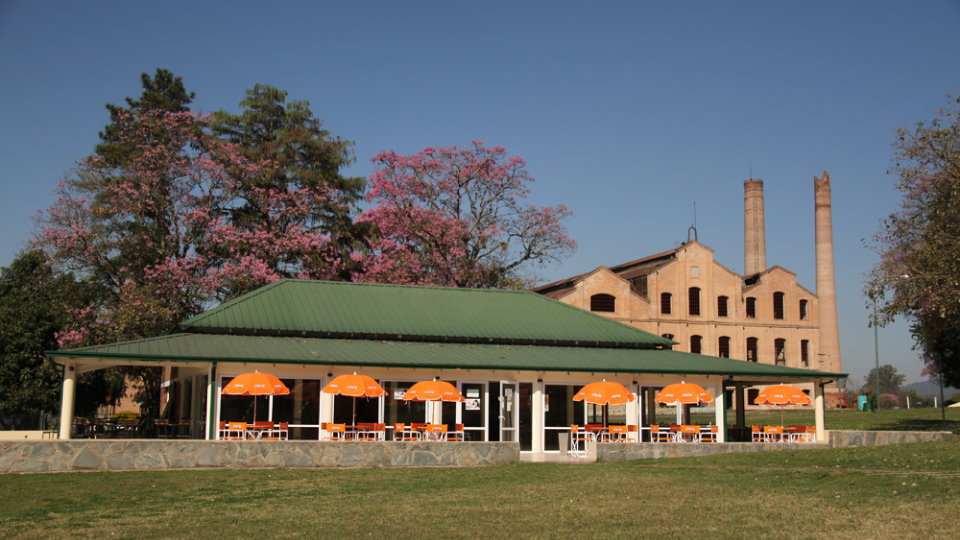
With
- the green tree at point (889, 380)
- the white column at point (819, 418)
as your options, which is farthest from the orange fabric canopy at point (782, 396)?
the green tree at point (889, 380)

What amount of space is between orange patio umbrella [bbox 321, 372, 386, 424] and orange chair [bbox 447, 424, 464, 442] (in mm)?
2683

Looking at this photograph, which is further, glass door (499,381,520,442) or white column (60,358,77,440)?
glass door (499,381,520,442)

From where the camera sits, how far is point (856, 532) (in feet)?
30.7

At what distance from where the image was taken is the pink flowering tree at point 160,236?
101ft

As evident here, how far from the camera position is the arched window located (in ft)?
165

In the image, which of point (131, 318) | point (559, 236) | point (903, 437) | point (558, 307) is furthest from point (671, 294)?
point (131, 318)

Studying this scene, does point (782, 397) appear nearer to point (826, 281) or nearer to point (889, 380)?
point (826, 281)

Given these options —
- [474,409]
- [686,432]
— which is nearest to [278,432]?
[474,409]

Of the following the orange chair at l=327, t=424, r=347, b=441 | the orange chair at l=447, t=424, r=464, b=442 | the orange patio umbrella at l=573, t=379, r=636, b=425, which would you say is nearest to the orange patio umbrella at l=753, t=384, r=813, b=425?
the orange patio umbrella at l=573, t=379, r=636, b=425

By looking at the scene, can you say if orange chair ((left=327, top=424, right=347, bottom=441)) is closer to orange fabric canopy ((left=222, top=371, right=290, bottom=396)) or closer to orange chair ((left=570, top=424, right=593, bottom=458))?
orange fabric canopy ((left=222, top=371, right=290, bottom=396))

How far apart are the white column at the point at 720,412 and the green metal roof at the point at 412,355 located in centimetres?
78

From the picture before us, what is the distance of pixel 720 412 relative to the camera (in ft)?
77.2

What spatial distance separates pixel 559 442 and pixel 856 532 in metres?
12.9

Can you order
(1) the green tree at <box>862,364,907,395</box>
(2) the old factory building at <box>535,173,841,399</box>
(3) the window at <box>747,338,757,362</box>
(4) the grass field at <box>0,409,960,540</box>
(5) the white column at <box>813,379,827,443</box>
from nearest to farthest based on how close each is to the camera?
(4) the grass field at <box>0,409,960,540</box> → (5) the white column at <box>813,379,827,443</box> → (2) the old factory building at <box>535,173,841,399</box> → (3) the window at <box>747,338,757,362</box> → (1) the green tree at <box>862,364,907,395</box>
